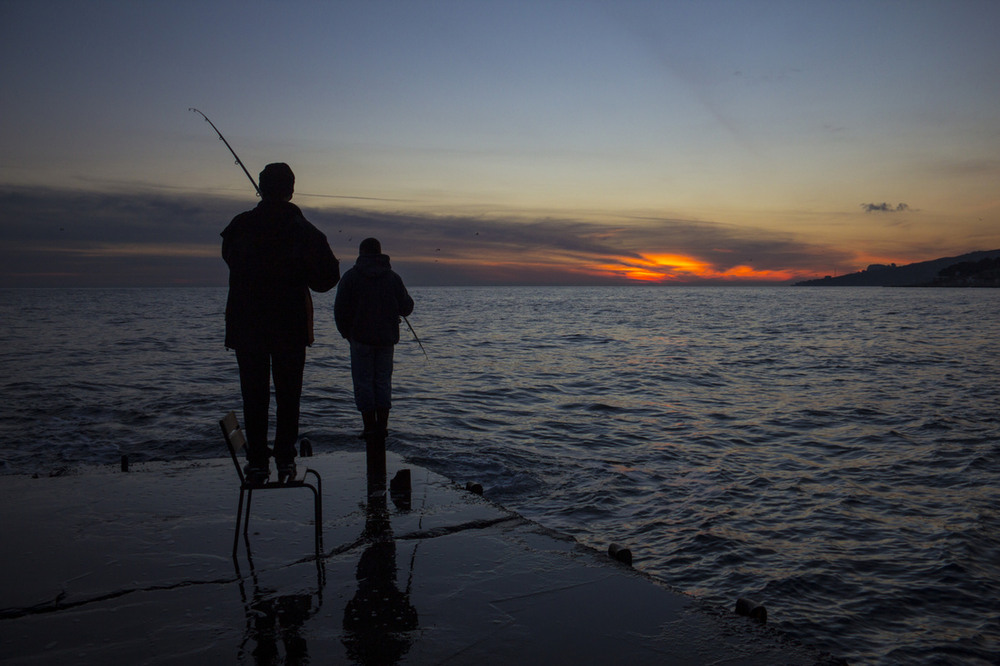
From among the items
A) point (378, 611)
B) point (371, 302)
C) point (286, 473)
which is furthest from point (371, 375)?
point (378, 611)

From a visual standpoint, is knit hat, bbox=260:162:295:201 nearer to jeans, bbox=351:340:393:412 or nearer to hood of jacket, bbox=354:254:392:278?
hood of jacket, bbox=354:254:392:278

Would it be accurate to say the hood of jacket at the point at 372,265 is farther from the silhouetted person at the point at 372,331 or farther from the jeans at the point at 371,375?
the jeans at the point at 371,375

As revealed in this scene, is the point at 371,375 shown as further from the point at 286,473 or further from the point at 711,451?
the point at 711,451

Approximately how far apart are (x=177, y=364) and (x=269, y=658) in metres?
20.5

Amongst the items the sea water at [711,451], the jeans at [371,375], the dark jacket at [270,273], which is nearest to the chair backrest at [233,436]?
the dark jacket at [270,273]

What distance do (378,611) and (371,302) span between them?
331 centimetres

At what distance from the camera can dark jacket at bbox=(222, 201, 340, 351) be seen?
13.0 ft

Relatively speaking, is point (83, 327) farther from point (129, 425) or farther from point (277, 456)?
point (277, 456)

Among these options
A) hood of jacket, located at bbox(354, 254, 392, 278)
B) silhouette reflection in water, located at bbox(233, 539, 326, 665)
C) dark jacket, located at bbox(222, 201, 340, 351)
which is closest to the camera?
silhouette reflection in water, located at bbox(233, 539, 326, 665)

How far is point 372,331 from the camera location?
20.2 ft

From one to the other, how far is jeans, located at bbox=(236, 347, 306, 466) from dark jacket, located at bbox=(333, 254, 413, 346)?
2.04 m

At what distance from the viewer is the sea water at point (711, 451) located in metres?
5.79

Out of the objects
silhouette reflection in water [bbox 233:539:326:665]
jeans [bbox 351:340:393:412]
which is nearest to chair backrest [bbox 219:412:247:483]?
silhouette reflection in water [bbox 233:539:326:665]

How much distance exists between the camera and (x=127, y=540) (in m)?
4.48
